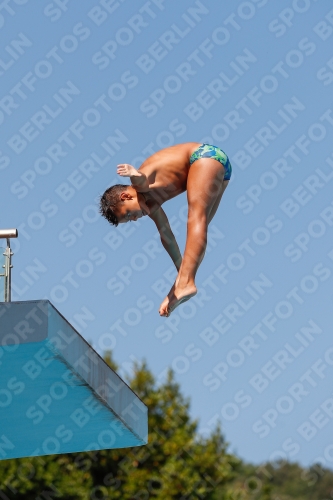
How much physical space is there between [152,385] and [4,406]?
14019 mm

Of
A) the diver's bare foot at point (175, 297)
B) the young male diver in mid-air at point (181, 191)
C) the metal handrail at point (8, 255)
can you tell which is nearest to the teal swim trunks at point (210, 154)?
the young male diver in mid-air at point (181, 191)

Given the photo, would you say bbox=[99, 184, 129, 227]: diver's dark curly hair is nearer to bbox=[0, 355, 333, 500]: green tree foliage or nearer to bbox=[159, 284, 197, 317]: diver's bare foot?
bbox=[159, 284, 197, 317]: diver's bare foot

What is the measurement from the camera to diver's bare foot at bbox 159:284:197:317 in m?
6.54

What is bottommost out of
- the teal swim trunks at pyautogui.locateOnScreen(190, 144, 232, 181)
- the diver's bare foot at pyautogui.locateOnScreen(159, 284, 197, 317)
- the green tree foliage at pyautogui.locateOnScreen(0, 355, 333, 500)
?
the green tree foliage at pyautogui.locateOnScreen(0, 355, 333, 500)

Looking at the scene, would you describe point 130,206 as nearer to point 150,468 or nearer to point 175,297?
point 175,297

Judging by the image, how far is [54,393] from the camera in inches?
283

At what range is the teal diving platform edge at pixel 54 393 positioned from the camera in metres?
6.41

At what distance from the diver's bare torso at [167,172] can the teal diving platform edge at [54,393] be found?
4.22 ft

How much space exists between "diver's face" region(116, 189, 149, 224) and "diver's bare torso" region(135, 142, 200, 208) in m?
0.08

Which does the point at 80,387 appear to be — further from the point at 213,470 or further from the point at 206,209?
the point at 213,470

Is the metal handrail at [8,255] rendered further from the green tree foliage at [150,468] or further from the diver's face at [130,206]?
the green tree foliage at [150,468]

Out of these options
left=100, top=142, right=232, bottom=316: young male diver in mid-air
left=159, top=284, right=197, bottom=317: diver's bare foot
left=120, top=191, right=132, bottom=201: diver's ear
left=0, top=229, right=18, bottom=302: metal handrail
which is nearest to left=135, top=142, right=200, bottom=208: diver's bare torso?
left=100, top=142, right=232, bottom=316: young male diver in mid-air

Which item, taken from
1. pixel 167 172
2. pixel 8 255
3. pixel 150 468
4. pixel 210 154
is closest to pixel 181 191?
pixel 167 172

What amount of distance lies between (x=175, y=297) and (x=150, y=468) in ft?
50.0
